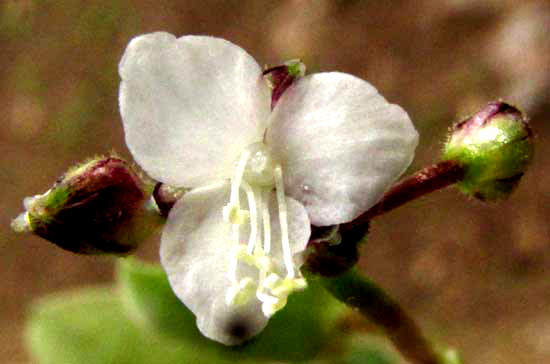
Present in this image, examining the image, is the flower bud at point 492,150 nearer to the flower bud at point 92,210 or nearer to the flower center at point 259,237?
the flower center at point 259,237

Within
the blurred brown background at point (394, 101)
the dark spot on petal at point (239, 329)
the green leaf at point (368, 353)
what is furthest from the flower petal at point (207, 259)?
the blurred brown background at point (394, 101)

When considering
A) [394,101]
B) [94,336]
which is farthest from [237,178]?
[394,101]

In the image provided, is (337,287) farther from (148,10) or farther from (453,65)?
(148,10)

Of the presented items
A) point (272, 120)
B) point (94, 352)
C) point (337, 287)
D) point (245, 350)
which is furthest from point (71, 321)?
point (272, 120)

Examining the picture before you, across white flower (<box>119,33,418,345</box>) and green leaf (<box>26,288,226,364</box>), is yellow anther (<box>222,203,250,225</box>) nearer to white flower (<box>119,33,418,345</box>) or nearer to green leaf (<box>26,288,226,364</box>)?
white flower (<box>119,33,418,345</box>)

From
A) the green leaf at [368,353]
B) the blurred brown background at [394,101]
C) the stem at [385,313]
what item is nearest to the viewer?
the stem at [385,313]

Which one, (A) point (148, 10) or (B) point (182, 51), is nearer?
(B) point (182, 51)
